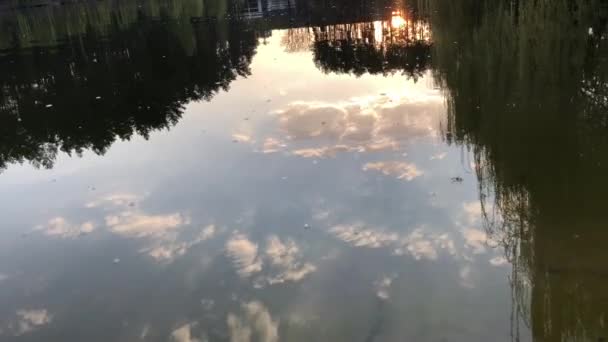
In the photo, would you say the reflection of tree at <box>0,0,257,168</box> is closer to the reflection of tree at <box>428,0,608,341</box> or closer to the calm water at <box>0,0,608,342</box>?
the calm water at <box>0,0,608,342</box>

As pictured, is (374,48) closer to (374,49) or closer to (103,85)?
(374,49)

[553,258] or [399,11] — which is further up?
[399,11]

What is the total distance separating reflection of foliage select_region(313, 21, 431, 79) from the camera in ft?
44.3

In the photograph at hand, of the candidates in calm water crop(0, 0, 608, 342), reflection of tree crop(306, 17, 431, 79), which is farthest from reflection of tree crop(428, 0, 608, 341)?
reflection of tree crop(306, 17, 431, 79)

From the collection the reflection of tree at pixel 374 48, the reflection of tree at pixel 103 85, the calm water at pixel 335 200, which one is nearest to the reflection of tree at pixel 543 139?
the calm water at pixel 335 200

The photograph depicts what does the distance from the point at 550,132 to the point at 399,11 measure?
19.3m

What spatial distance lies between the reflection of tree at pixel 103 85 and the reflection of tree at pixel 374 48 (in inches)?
109

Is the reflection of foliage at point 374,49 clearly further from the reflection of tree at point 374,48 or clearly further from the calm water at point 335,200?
the calm water at point 335,200

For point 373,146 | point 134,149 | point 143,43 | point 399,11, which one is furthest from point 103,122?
point 399,11

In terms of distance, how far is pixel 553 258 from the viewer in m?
4.75

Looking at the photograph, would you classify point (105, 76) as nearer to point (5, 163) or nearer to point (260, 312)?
point (5, 163)

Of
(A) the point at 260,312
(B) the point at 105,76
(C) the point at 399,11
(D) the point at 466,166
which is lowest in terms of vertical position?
(A) the point at 260,312

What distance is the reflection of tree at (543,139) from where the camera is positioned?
4387mm

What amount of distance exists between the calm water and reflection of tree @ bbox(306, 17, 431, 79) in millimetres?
179
